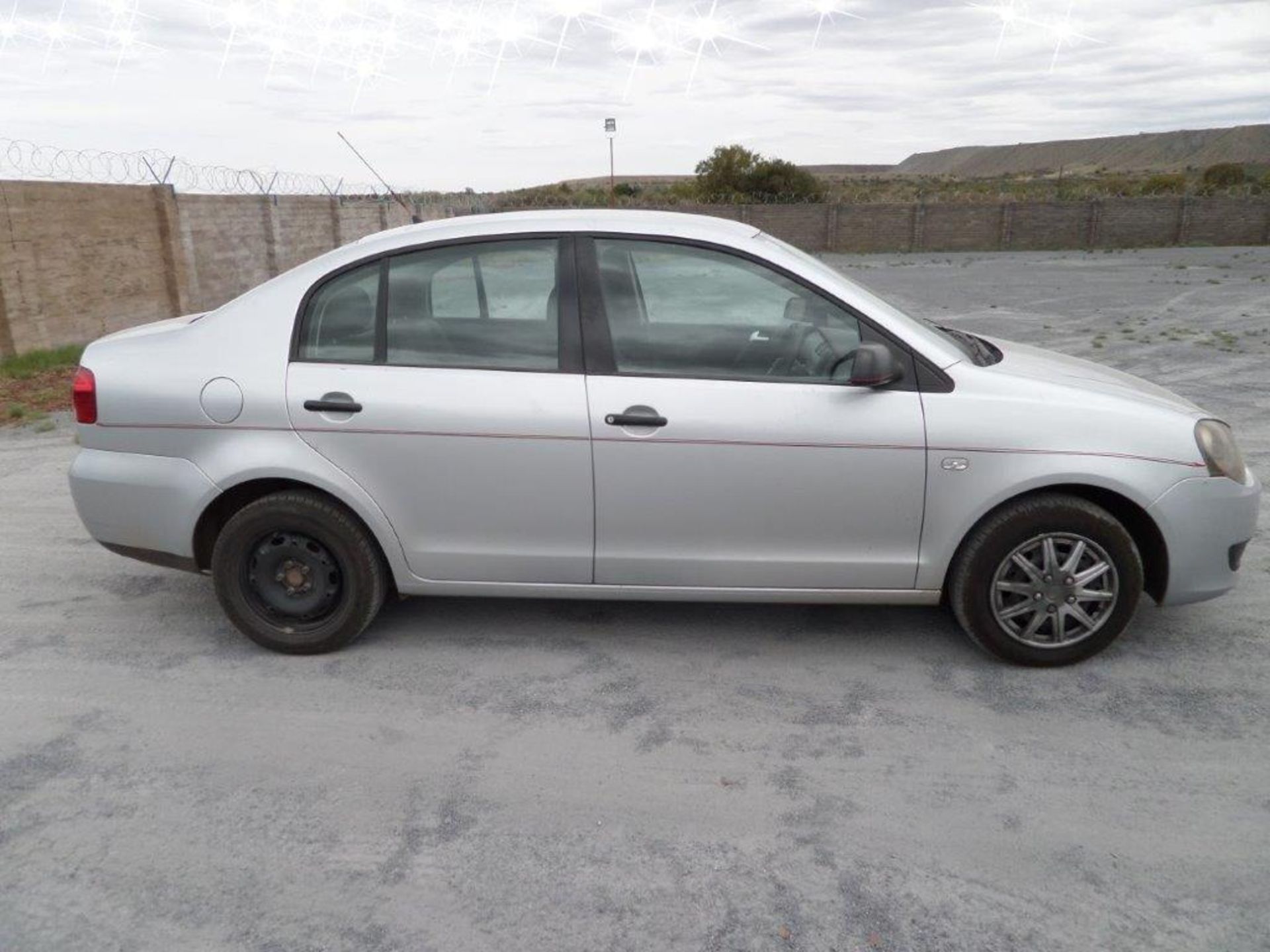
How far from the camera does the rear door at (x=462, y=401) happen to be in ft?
13.5

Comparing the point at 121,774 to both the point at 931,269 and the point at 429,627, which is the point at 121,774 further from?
the point at 931,269

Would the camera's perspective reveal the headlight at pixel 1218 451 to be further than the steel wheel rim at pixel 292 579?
No

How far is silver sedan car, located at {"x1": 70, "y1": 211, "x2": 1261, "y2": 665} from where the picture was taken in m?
4.03

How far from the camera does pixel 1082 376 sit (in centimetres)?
438

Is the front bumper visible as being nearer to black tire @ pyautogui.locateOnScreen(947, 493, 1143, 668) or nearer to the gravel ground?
black tire @ pyautogui.locateOnScreen(947, 493, 1143, 668)

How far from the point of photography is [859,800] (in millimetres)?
3354

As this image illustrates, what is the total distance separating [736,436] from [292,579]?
198 centimetres

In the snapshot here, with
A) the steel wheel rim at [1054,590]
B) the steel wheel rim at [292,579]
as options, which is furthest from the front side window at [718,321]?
the steel wheel rim at [292,579]

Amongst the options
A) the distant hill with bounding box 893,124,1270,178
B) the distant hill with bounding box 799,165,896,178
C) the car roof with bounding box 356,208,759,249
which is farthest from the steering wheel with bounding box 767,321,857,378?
the distant hill with bounding box 799,165,896,178

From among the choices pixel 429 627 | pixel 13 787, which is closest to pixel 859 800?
pixel 429 627

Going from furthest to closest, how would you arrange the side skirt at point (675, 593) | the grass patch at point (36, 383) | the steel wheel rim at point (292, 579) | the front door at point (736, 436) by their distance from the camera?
the grass patch at point (36, 383), the steel wheel rim at point (292, 579), the side skirt at point (675, 593), the front door at point (736, 436)

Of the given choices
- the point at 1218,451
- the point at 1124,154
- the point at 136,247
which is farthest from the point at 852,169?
the point at 1218,451

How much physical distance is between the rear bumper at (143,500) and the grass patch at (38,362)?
7663mm

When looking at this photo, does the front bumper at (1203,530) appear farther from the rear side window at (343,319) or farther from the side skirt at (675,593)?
the rear side window at (343,319)
